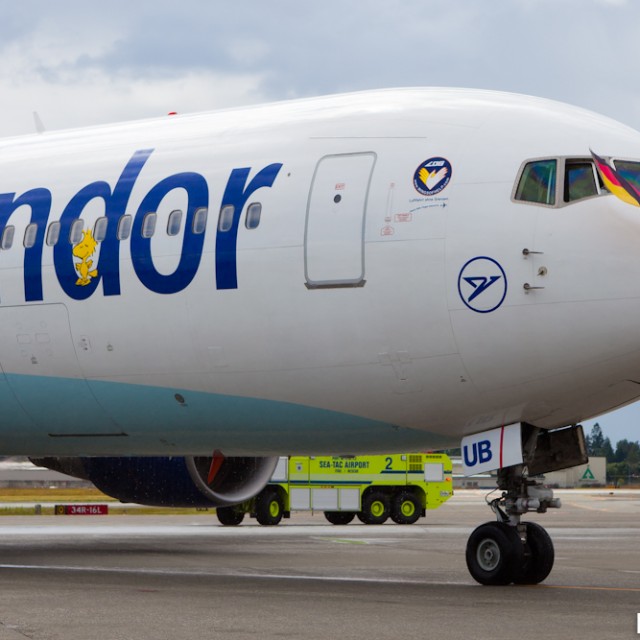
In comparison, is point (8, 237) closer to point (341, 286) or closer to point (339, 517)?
point (341, 286)

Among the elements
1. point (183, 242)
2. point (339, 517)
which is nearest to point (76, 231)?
point (183, 242)

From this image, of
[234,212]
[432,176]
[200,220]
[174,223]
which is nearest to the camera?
[432,176]

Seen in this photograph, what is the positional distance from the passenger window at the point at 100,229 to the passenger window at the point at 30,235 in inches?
35.4

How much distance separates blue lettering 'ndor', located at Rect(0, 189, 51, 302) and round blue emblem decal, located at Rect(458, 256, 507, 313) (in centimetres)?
529

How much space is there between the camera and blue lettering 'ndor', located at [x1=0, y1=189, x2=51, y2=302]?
15312mm

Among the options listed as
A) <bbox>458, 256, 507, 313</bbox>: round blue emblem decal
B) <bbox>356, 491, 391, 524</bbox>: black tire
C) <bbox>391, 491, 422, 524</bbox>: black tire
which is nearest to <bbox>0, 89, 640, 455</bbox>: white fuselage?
<bbox>458, 256, 507, 313</bbox>: round blue emblem decal

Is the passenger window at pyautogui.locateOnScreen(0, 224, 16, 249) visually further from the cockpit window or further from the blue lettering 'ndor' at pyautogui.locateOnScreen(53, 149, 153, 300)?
the cockpit window

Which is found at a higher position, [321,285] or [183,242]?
[183,242]

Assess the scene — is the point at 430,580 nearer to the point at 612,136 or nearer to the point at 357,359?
the point at 357,359

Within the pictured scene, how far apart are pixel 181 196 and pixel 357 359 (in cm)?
292

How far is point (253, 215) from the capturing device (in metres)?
14.0

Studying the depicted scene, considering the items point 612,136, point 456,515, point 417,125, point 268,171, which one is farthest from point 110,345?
point 456,515

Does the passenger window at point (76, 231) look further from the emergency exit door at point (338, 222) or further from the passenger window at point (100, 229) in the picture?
the emergency exit door at point (338, 222)

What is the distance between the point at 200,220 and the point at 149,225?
0.69 m
